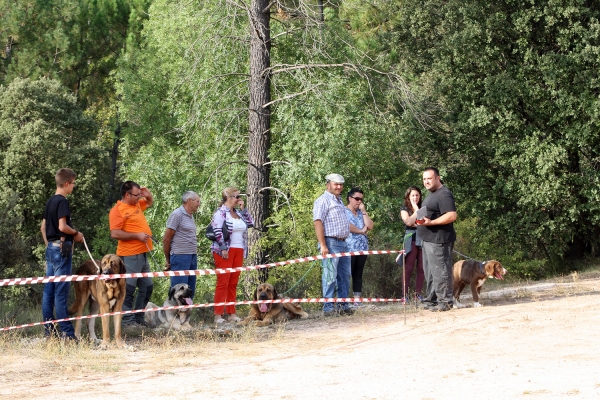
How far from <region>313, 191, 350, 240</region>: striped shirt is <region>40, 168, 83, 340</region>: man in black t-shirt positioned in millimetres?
3308

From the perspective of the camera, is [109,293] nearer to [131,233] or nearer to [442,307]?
[131,233]

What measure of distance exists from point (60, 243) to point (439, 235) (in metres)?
4.66

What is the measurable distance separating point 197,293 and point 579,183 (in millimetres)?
9529

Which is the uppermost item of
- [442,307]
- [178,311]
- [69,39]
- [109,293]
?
[69,39]

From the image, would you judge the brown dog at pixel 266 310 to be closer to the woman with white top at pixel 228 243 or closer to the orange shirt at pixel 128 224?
the woman with white top at pixel 228 243

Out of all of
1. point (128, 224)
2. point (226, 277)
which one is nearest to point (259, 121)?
point (226, 277)

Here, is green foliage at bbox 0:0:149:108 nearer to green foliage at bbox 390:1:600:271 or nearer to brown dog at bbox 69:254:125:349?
green foliage at bbox 390:1:600:271

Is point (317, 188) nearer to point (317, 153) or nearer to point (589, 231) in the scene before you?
point (317, 153)

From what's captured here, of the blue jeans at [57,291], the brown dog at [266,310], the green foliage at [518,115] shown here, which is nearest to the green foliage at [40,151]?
the green foliage at [518,115]

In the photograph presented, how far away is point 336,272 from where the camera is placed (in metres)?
11.1

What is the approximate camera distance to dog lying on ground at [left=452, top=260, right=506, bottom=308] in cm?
1124

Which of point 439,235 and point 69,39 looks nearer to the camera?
point 439,235

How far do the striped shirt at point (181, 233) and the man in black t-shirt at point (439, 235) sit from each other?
3.02 metres

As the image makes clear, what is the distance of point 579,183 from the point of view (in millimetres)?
19906
